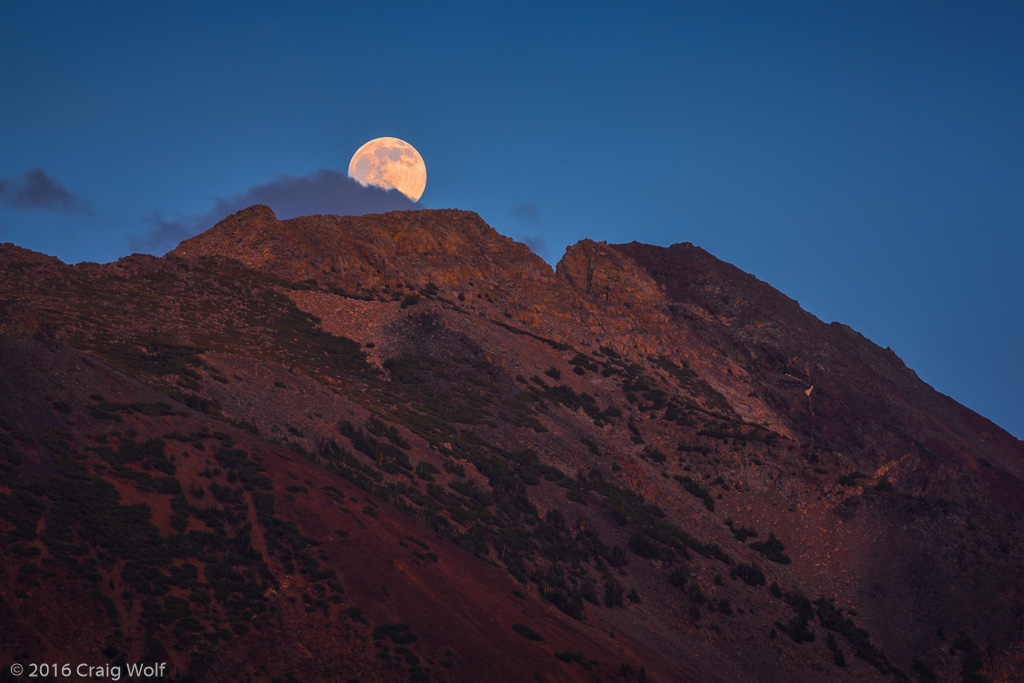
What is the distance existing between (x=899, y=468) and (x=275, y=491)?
153 feet

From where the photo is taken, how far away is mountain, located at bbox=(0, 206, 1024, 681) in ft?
61.0

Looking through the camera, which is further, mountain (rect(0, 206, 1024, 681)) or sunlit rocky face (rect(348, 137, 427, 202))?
sunlit rocky face (rect(348, 137, 427, 202))

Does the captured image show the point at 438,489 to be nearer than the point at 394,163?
Yes

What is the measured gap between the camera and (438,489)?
32594mm

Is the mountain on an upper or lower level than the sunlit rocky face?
lower

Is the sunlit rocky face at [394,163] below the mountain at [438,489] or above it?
above

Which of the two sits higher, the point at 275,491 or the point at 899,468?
the point at 899,468

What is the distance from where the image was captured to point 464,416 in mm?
44281

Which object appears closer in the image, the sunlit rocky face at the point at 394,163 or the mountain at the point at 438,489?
the mountain at the point at 438,489

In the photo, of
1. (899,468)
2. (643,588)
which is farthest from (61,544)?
(899,468)

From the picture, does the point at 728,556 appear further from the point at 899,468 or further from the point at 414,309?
the point at 414,309

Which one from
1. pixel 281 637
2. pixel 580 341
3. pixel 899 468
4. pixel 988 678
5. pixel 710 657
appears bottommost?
pixel 281 637

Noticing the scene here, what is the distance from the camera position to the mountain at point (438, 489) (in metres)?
18.6

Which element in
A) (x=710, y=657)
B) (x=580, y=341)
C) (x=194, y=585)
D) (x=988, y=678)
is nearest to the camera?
(x=194, y=585)
